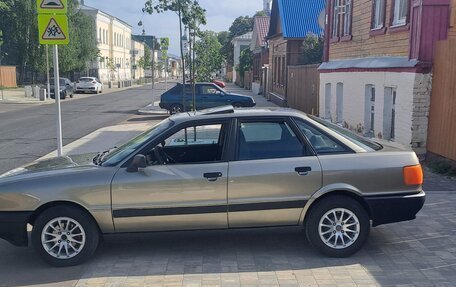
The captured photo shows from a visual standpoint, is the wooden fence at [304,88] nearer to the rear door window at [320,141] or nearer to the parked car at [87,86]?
the rear door window at [320,141]

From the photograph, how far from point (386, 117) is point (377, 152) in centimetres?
690

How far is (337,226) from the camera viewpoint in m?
5.14

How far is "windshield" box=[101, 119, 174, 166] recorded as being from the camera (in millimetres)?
5184

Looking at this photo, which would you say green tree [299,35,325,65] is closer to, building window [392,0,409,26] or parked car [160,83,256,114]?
parked car [160,83,256,114]

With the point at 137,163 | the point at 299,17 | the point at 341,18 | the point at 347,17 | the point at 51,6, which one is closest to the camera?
the point at 137,163

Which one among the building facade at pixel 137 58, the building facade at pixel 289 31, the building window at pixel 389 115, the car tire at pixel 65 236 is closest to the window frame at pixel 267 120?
the car tire at pixel 65 236

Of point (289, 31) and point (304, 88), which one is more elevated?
point (289, 31)

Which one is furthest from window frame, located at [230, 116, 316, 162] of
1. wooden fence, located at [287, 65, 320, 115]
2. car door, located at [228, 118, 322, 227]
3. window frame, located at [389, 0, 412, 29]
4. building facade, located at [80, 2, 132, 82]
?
building facade, located at [80, 2, 132, 82]

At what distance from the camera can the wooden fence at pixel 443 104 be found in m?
8.80

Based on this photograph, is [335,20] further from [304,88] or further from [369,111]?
[369,111]

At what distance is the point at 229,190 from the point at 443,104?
5873 millimetres

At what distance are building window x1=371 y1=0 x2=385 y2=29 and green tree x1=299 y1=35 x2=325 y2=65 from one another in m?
11.5

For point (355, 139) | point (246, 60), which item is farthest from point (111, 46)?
point (355, 139)

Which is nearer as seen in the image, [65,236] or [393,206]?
[65,236]
